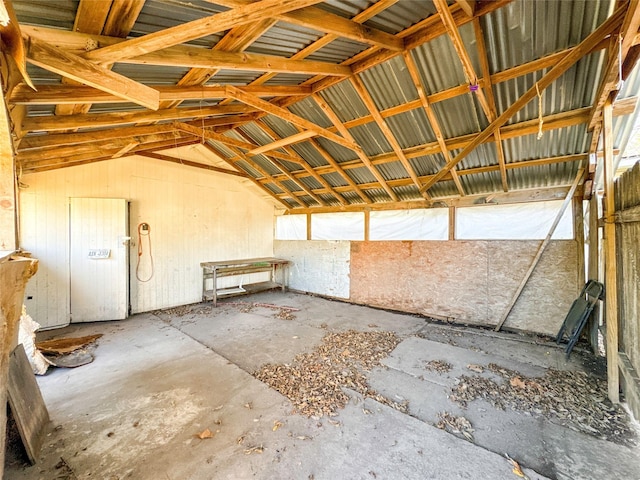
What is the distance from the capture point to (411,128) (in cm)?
385

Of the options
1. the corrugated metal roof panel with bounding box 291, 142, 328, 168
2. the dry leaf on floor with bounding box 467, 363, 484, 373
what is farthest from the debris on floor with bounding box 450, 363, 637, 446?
the corrugated metal roof panel with bounding box 291, 142, 328, 168

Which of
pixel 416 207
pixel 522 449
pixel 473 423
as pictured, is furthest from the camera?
pixel 416 207

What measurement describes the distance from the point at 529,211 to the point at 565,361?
233 centimetres

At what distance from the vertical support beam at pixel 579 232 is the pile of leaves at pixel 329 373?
9.61 feet

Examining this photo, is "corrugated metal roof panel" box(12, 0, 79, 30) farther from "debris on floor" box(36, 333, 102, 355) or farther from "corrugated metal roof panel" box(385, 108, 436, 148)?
"debris on floor" box(36, 333, 102, 355)

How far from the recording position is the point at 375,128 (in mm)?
4027

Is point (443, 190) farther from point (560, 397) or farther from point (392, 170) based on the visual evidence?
point (560, 397)

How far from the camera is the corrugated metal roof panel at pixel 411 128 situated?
363 cm

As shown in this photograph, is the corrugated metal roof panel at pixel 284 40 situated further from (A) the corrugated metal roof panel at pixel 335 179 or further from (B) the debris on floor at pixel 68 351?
(B) the debris on floor at pixel 68 351

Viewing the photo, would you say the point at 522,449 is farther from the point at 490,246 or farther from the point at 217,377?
the point at 490,246

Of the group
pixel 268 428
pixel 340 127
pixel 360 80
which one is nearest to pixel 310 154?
pixel 340 127

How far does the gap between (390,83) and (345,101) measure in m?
0.69

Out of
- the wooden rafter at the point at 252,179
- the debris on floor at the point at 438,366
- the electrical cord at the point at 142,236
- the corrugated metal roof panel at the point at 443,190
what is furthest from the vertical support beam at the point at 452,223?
the electrical cord at the point at 142,236

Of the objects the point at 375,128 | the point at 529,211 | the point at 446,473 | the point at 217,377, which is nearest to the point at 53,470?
the point at 217,377
